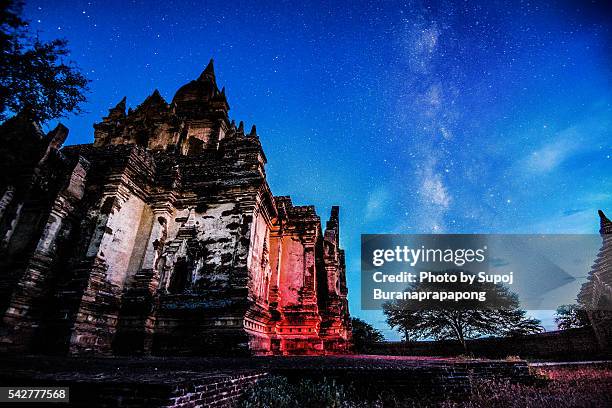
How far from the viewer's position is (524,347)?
68.0 feet

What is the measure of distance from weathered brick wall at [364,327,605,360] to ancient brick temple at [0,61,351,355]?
1137 cm

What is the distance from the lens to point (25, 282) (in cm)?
820

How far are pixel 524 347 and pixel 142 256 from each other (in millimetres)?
23602

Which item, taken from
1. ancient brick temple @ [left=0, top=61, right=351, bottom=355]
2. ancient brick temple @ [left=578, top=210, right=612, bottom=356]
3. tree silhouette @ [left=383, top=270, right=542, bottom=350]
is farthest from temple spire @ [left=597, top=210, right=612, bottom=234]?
ancient brick temple @ [left=0, top=61, right=351, bottom=355]

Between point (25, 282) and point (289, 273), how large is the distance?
30.0 ft

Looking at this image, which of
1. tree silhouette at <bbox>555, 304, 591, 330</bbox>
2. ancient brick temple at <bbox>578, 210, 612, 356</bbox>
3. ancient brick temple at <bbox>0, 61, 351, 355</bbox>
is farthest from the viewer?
tree silhouette at <bbox>555, 304, 591, 330</bbox>

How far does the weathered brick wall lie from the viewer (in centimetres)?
1859

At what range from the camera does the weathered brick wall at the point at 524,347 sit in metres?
18.6

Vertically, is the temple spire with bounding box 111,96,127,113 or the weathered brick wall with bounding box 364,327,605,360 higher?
the temple spire with bounding box 111,96,127,113

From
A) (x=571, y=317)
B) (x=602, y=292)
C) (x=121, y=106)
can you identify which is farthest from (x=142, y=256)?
(x=571, y=317)

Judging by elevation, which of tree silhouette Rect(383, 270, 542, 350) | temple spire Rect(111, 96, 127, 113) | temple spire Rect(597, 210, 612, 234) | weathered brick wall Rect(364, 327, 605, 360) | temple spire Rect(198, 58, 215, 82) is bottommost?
weathered brick wall Rect(364, 327, 605, 360)

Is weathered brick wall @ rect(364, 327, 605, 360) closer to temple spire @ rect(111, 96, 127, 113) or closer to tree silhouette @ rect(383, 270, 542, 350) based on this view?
tree silhouette @ rect(383, 270, 542, 350)

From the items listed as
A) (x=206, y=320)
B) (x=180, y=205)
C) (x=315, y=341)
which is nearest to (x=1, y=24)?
(x=180, y=205)

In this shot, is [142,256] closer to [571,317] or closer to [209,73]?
[209,73]
